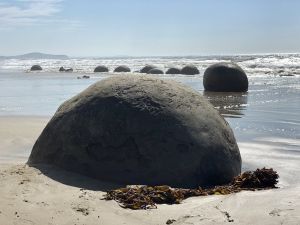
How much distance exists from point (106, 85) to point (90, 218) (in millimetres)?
2123

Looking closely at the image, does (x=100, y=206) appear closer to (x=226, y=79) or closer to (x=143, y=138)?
(x=143, y=138)

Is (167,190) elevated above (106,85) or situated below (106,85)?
below

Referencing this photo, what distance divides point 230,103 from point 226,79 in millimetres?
4535

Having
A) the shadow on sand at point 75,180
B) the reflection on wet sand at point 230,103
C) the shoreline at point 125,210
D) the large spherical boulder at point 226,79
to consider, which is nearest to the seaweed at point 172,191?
the shoreline at point 125,210

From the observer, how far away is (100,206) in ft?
→ 14.4

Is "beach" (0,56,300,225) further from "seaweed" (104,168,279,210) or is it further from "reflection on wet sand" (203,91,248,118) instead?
"reflection on wet sand" (203,91,248,118)

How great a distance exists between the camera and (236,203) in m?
4.26

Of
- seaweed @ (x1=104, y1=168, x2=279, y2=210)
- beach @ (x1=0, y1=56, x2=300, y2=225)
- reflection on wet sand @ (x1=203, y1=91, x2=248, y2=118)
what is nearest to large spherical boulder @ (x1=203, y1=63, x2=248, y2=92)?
reflection on wet sand @ (x1=203, y1=91, x2=248, y2=118)

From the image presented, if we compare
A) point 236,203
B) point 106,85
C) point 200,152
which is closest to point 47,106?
point 106,85

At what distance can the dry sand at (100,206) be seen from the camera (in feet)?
12.9

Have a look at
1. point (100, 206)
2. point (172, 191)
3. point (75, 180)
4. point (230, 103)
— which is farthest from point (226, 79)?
point (100, 206)

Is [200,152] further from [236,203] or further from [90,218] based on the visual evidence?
[90,218]

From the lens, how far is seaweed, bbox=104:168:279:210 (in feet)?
14.9

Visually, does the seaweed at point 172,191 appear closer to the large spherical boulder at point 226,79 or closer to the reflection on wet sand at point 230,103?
the reflection on wet sand at point 230,103
